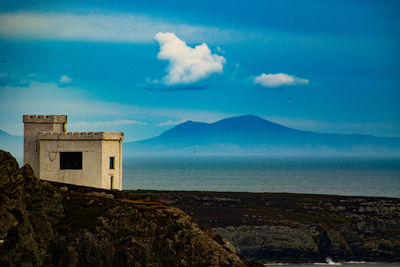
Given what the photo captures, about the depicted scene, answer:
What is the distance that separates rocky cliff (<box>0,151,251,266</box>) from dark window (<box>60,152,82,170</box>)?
346 inches

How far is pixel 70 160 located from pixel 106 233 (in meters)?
13.8

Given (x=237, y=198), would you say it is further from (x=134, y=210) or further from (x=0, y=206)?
(x=0, y=206)

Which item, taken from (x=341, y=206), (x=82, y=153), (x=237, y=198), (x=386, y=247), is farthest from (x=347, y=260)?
(x=82, y=153)

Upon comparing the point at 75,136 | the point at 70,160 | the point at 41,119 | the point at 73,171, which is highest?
the point at 41,119

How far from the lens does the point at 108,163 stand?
65000 millimetres

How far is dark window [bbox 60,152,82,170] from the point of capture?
65000mm

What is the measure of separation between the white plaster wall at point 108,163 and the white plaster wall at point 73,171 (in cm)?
40

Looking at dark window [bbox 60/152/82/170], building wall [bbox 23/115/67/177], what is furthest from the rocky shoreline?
building wall [bbox 23/115/67/177]

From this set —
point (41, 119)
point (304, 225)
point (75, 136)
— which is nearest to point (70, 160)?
point (75, 136)

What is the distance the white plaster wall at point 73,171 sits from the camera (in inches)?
2517

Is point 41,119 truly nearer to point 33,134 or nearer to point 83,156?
point 33,134

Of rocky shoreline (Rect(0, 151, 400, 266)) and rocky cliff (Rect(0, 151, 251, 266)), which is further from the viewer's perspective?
rocky cliff (Rect(0, 151, 251, 266))

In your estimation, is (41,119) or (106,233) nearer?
(106,233)

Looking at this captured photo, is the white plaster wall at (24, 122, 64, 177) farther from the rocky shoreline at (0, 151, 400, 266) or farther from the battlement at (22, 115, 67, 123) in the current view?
the rocky shoreline at (0, 151, 400, 266)
